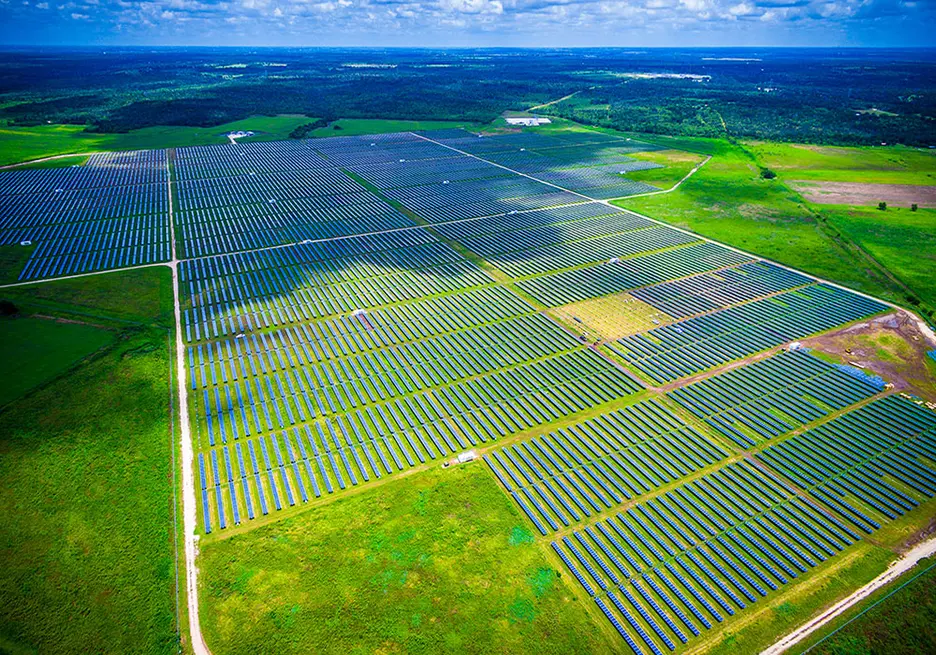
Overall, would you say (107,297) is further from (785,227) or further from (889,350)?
(785,227)

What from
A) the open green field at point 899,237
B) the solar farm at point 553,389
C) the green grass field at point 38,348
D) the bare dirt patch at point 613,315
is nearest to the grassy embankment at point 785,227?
the open green field at point 899,237

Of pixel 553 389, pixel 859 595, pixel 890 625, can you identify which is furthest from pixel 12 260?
pixel 890 625

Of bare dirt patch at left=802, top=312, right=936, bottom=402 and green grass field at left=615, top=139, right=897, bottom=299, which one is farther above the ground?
green grass field at left=615, top=139, right=897, bottom=299

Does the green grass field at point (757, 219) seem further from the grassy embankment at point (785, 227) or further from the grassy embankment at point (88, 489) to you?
the grassy embankment at point (88, 489)

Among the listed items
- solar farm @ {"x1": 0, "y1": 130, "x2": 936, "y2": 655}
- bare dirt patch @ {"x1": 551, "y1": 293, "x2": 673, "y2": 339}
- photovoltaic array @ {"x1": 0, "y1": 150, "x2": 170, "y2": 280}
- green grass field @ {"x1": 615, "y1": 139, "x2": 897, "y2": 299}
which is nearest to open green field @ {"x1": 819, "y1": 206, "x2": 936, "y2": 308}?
green grass field @ {"x1": 615, "y1": 139, "x2": 897, "y2": 299}

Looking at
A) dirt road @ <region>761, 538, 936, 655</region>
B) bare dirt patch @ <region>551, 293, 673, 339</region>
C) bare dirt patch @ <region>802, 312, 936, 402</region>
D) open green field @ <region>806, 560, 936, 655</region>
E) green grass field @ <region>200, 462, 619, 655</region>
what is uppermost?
bare dirt patch @ <region>551, 293, 673, 339</region>

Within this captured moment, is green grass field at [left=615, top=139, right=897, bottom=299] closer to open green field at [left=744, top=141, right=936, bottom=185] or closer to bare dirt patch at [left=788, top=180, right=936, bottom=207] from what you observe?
bare dirt patch at [left=788, top=180, right=936, bottom=207]

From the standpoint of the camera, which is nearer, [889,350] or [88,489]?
[88,489]
